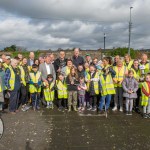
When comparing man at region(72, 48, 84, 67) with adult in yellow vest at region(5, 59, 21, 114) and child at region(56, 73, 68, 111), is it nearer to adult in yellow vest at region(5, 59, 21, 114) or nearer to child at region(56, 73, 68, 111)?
child at region(56, 73, 68, 111)

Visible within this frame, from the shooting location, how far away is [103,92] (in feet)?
29.2

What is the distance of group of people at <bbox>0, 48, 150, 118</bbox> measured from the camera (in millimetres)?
8656

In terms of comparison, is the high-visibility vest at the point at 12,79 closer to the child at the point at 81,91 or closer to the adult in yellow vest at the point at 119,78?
the child at the point at 81,91

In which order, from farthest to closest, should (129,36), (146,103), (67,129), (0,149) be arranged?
(129,36)
(146,103)
(67,129)
(0,149)

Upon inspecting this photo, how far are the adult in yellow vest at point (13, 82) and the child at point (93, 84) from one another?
7.91 ft

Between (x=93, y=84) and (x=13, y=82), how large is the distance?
2.72 meters

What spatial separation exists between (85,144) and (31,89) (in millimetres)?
3694

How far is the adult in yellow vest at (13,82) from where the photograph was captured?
852 cm

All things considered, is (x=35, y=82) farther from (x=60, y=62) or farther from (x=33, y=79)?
(x=60, y=62)

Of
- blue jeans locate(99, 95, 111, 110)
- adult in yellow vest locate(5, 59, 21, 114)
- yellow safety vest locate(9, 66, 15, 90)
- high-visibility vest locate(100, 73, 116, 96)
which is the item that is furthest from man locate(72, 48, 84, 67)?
yellow safety vest locate(9, 66, 15, 90)

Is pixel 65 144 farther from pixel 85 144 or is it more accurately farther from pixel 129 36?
pixel 129 36

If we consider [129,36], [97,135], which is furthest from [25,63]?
[129,36]

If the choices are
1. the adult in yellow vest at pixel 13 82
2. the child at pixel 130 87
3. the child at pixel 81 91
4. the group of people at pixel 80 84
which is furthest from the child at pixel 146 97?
the adult in yellow vest at pixel 13 82

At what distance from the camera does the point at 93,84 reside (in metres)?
9.05
